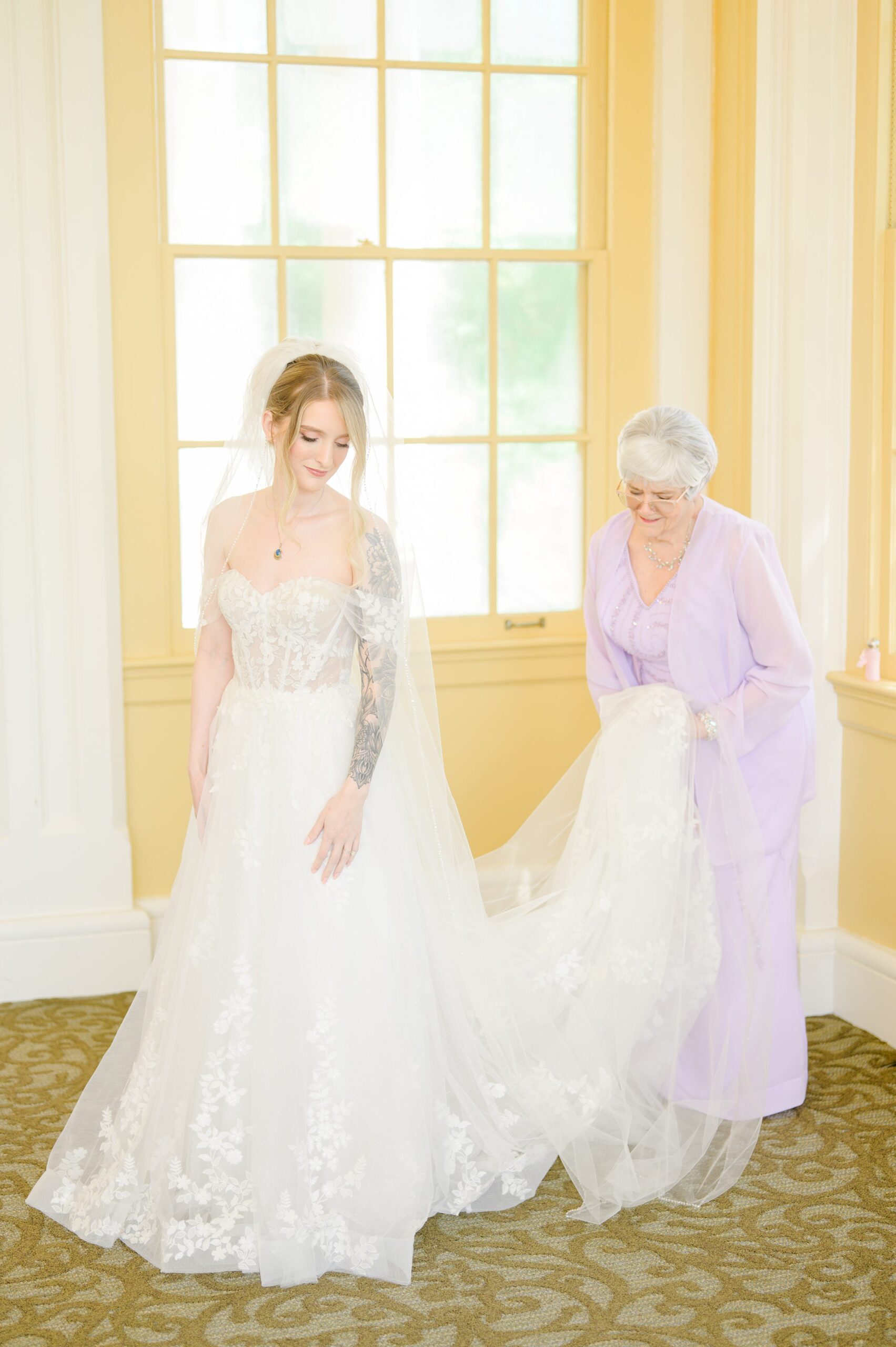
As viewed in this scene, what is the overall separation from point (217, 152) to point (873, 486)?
2.16 m

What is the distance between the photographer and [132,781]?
13.5ft

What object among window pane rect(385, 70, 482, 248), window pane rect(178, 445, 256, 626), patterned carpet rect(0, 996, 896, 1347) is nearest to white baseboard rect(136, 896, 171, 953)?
window pane rect(178, 445, 256, 626)

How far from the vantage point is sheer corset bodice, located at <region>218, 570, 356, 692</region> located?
8.84 ft

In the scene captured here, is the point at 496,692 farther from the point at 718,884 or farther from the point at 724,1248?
the point at 724,1248

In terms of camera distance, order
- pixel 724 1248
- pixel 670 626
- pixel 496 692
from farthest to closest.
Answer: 1. pixel 496 692
2. pixel 670 626
3. pixel 724 1248

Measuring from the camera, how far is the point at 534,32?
13.5 feet

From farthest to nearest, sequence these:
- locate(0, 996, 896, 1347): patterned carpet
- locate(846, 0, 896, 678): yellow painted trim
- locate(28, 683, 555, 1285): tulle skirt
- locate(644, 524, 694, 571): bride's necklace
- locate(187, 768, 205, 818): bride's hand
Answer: locate(846, 0, 896, 678): yellow painted trim, locate(644, 524, 694, 571): bride's necklace, locate(187, 768, 205, 818): bride's hand, locate(28, 683, 555, 1285): tulle skirt, locate(0, 996, 896, 1347): patterned carpet

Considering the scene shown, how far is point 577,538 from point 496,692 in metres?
0.58

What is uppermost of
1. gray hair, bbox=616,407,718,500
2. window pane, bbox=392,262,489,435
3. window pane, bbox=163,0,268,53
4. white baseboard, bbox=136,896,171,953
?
window pane, bbox=163,0,268,53

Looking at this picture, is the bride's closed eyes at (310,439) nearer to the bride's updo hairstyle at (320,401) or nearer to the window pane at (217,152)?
the bride's updo hairstyle at (320,401)

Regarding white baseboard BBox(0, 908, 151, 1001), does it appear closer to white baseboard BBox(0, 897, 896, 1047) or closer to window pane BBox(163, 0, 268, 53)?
white baseboard BBox(0, 897, 896, 1047)

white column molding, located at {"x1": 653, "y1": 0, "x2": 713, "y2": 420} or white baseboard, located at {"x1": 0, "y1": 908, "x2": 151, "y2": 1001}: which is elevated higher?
white column molding, located at {"x1": 653, "y1": 0, "x2": 713, "y2": 420}

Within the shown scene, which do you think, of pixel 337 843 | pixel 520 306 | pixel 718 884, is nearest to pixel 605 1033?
pixel 718 884

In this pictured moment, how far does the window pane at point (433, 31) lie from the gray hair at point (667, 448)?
170 centimetres
